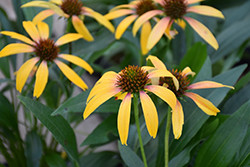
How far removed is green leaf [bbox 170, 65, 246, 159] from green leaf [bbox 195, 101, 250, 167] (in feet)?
0.13

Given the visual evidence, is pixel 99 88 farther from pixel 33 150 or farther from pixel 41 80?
pixel 33 150

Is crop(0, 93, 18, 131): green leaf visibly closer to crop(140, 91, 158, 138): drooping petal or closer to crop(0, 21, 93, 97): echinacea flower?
crop(0, 21, 93, 97): echinacea flower

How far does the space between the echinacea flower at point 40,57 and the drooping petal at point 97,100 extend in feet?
0.38

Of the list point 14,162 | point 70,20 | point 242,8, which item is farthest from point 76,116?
point 242,8

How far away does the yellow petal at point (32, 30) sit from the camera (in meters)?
0.49

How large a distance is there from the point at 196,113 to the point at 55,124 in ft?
0.84

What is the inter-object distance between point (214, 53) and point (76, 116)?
1.52 ft

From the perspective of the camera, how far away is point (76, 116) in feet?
2.53

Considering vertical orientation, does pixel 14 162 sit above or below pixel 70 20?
below

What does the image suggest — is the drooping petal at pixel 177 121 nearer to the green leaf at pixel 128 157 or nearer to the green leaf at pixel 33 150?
the green leaf at pixel 128 157

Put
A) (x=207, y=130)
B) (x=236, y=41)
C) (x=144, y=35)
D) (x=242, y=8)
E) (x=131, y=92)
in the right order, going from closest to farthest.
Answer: (x=131, y=92)
(x=207, y=130)
(x=144, y=35)
(x=236, y=41)
(x=242, y=8)

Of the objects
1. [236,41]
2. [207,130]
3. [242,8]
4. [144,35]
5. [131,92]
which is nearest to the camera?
[131,92]

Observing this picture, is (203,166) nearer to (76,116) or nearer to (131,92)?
(131,92)

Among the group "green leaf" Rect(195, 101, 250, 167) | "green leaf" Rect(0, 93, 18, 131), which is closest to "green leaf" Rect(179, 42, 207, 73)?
"green leaf" Rect(195, 101, 250, 167)
